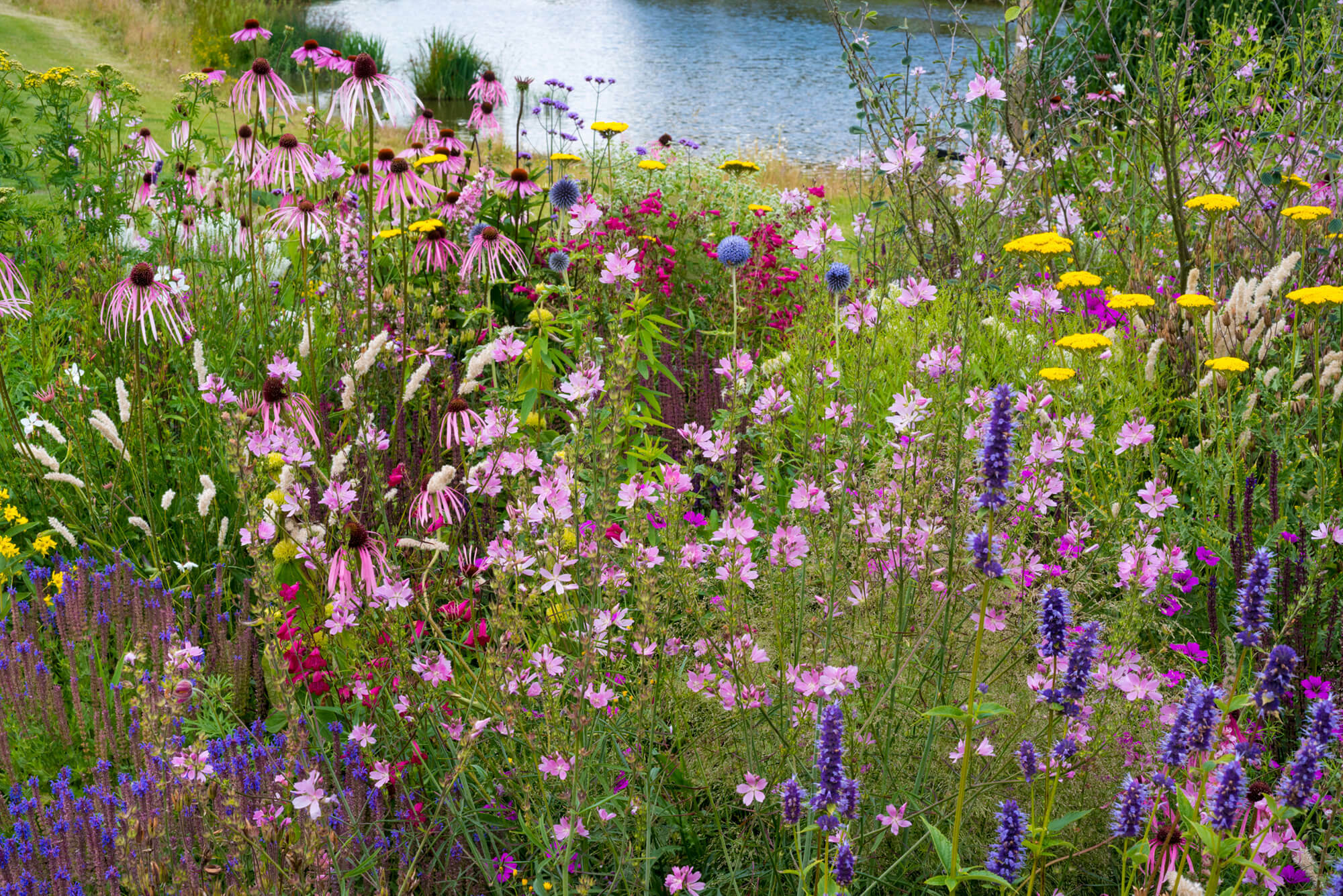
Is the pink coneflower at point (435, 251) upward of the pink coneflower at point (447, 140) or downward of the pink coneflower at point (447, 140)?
downward

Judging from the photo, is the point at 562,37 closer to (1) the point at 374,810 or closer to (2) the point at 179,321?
(2) the point at 179,321

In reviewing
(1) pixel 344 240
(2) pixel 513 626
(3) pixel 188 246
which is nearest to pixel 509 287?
(1) pixel 344 240

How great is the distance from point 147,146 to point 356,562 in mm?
4490

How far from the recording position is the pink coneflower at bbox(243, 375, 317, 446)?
2.39 m

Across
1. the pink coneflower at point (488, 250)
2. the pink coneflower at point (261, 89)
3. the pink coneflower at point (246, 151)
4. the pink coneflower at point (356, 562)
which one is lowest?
the pink coneflower at point (356, 562)

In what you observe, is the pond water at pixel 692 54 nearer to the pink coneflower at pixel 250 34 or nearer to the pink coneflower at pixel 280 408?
the pink coneflower at pixel 250 34

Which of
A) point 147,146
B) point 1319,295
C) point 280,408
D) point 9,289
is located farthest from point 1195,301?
point 147,146

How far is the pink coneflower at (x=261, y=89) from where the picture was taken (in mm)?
3193

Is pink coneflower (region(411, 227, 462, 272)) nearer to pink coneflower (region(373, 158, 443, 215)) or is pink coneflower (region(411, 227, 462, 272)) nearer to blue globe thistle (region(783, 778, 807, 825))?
pink coneflower (region(373, 158, 443, 215))

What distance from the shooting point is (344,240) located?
4.81m

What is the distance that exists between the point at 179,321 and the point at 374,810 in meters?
2.02

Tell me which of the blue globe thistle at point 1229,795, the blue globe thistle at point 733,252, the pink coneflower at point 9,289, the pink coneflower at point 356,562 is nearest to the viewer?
the blue globe thistle at point 1229,795

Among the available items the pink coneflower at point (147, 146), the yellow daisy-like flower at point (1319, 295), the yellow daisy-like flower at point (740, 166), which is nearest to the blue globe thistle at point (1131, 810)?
the yellow daisy-like flower at point (1319, 295)

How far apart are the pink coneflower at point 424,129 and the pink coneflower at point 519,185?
402 mm
